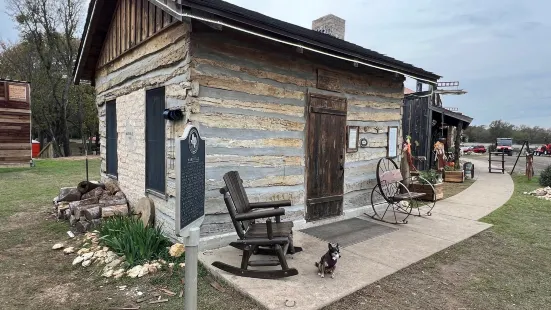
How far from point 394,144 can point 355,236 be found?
2946 mm

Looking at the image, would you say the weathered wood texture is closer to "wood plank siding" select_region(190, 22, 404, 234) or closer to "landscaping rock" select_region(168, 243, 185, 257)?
"wood plank siding" select_region(190, 22, 404, 234)

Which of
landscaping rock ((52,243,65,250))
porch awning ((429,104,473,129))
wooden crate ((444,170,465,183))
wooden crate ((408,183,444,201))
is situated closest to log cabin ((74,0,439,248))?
landscaping rock ((52,243,65,250))

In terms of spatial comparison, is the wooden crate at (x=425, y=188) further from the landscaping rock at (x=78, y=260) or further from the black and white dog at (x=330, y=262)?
the landscaping rock at (x=78, y=260)

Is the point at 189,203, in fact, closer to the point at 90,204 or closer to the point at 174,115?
the point at 174,115

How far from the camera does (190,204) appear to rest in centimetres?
238

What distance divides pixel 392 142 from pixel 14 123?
49.4 feet

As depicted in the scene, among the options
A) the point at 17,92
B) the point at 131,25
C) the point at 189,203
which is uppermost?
the point at 131,25

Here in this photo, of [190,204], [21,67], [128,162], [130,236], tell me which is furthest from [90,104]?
[190,204]

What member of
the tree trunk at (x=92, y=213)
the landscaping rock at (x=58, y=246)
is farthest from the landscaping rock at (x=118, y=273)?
the tree trunk at (x=92, y=213)

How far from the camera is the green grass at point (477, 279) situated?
3.22 meters

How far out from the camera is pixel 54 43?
22812 millimetres

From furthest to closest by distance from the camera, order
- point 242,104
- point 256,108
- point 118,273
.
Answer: point 256,108
point 242,104
point 118,273

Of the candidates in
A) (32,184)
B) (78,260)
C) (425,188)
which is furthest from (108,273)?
(32,184)

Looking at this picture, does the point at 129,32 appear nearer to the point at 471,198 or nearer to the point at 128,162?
the point at 128,162
